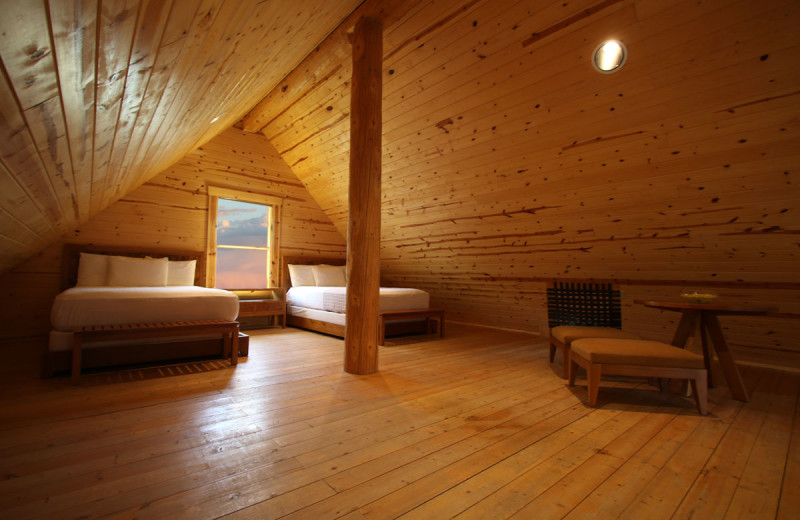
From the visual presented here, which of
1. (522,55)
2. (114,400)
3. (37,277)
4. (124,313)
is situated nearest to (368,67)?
(522,55)

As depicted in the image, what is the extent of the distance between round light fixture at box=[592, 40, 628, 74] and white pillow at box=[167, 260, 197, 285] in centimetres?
493

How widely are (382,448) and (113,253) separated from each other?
4546mm

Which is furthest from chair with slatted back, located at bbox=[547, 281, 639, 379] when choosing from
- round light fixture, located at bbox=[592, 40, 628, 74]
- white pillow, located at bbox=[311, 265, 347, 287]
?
white pillow, located at bbox=[311, 265, 347, 287]

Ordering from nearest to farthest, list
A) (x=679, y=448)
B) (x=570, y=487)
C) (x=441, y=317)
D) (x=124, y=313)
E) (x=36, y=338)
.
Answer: (x=570, y=487) < (x=679, y=448) < (x=124, y=313) < (x=36, y=338) < (x=441, y=317)

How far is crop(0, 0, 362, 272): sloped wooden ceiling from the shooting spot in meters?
0.74

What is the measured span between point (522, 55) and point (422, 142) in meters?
1.41

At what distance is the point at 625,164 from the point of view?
3.00 m

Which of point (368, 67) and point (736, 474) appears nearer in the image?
point (736, 474)

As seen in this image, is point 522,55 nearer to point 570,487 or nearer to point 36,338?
point 570,487

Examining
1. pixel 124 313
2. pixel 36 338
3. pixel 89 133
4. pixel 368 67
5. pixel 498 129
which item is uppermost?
pixel 368 67

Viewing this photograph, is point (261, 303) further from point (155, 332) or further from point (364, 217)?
point (364, 217)

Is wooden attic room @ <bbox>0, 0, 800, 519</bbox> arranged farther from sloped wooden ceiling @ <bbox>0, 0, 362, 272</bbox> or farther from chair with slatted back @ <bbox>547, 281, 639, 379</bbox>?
chair with slatted back @ <bbox>547, 281, 639, 379</bbox>

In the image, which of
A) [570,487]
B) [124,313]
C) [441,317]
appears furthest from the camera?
[441,317]

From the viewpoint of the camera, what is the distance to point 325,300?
4617 millimetres
